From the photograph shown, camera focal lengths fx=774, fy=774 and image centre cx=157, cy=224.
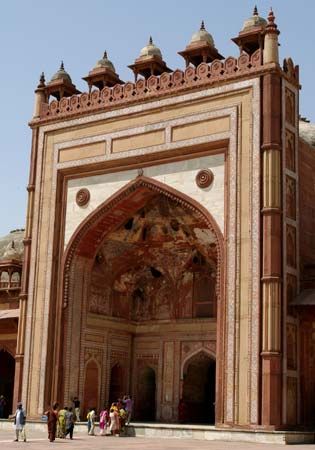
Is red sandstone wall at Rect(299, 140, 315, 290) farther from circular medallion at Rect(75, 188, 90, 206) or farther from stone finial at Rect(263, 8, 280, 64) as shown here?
circular medallion at Rect(75, 188, 90, 206)

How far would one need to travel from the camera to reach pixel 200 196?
1661 centimetres

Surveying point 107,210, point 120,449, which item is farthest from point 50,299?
point 120,449

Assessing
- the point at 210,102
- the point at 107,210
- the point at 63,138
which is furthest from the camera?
the point at 63,138

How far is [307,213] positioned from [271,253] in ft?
7.26

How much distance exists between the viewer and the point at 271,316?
14.9 m

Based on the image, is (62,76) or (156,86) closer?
(156,86)

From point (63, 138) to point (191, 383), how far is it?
7.05 m

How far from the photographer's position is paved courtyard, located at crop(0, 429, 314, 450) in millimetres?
12648

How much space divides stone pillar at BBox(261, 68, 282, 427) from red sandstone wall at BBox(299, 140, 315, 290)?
44.3 inches

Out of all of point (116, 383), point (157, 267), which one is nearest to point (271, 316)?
point (157, 267)

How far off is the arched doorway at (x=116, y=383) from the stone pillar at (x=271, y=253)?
20.3 ft

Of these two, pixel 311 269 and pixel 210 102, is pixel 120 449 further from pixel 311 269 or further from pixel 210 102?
pixel 210 102

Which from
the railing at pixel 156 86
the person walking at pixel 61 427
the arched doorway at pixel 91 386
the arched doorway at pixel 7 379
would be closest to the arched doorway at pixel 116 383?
the arched doorway at pixel 91 386

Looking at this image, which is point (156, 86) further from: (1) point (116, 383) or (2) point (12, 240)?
(2) point (12, 240)
